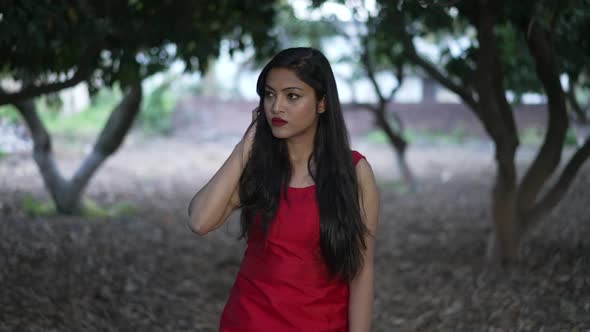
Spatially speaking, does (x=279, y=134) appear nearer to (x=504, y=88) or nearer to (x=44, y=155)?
(x=504, y=88)

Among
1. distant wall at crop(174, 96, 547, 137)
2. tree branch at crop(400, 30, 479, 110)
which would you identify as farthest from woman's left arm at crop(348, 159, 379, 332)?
distant wall at crop(174, 96, 547, 137)

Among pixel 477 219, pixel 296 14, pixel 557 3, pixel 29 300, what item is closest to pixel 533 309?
pixel 557 3

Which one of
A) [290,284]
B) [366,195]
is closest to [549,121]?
[366,195]

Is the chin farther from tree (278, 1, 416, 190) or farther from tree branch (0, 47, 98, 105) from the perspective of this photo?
tree (278, 1, 416, 190)

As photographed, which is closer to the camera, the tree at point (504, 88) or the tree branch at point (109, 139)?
the tree at point (504, 88)

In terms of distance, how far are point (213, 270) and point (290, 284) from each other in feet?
15.1

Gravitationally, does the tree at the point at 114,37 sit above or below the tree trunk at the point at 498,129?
above

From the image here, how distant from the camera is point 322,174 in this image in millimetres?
2516

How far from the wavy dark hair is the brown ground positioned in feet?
2.56

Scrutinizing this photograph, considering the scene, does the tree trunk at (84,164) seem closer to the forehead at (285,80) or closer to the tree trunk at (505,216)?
the tree trunk at (505,216)

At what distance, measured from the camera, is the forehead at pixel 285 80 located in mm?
2457

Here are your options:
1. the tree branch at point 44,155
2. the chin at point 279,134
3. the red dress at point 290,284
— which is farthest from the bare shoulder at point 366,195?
the tree branch at point 44,155

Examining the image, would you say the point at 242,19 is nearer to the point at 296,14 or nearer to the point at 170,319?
the point at 170,319

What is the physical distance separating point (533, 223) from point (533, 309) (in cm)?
140
